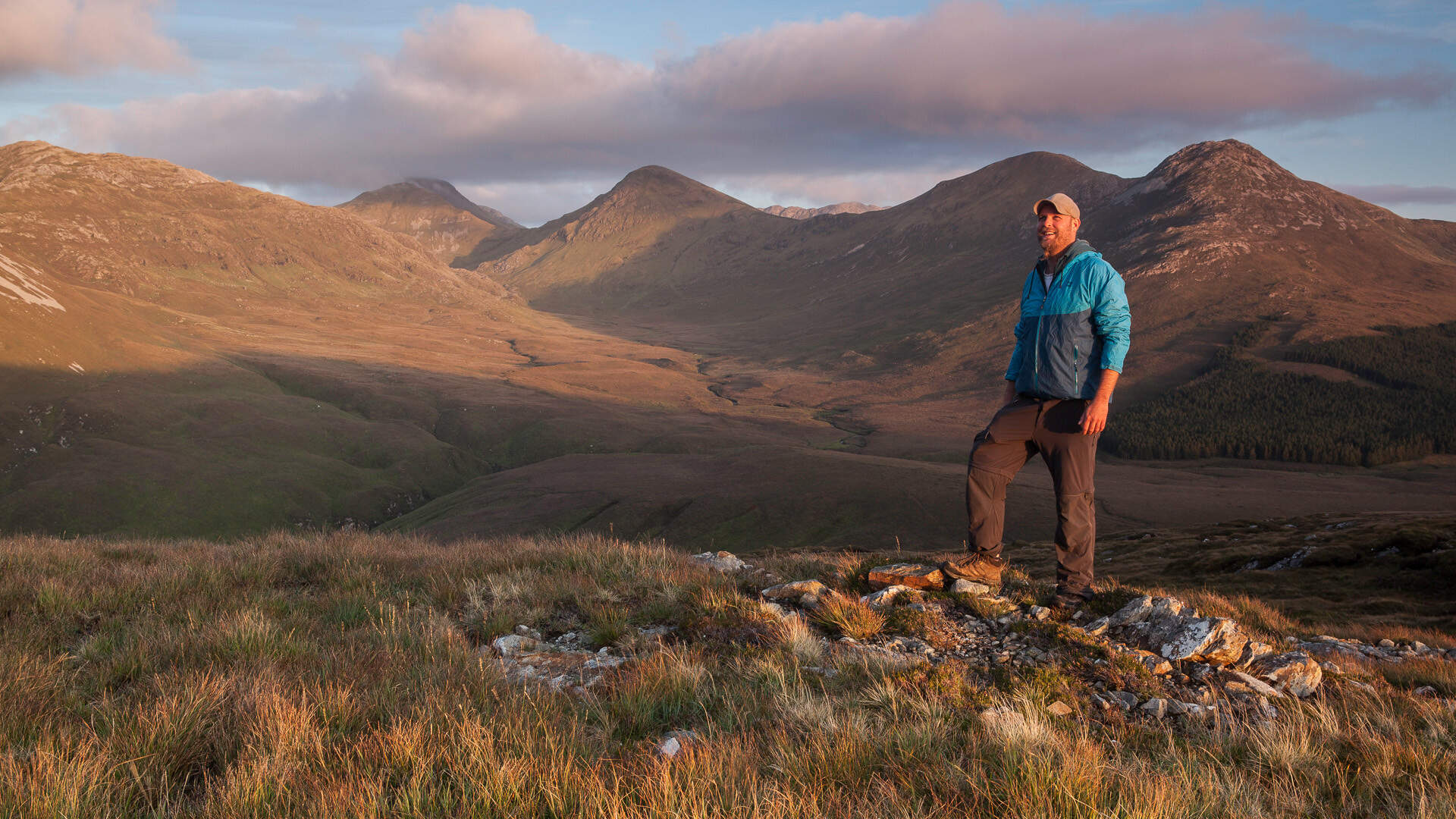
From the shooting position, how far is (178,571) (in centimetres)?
745

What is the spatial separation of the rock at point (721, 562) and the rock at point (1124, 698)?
463cm

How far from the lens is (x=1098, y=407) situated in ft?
21.8

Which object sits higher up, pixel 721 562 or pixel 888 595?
pixel 888 595

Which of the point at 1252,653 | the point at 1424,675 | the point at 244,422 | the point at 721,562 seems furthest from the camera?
the point at 244,422

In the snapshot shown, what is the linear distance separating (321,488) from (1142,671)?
99.8 m

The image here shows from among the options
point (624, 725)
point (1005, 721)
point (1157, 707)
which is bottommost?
point (624, 725)

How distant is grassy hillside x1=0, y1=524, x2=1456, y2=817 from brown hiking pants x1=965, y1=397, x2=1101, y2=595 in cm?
53

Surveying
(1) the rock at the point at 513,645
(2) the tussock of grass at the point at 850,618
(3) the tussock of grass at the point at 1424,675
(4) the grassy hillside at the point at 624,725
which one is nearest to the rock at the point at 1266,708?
(4) the grassy hillside at the point at 624,725

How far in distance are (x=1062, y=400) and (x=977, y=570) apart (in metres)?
1.85

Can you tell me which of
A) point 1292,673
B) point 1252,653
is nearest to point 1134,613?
point 1252,653

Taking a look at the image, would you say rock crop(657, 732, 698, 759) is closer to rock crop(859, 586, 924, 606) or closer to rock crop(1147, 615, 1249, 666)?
rock crop(859, 586, 924, 606)

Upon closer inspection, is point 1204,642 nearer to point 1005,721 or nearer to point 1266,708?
point 1266,708

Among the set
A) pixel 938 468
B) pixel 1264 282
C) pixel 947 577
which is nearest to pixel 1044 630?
pixel 947 577

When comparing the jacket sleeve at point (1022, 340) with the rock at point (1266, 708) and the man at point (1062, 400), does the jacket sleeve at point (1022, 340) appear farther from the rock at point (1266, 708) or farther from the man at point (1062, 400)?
the rock at point (1266, 708)
